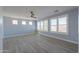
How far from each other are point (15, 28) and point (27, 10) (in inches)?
18.0

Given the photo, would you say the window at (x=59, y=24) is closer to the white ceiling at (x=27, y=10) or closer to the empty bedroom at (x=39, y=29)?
the empty bedroom at (x=39, y=29)

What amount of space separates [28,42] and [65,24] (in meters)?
0.86

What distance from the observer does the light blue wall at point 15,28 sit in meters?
1.83

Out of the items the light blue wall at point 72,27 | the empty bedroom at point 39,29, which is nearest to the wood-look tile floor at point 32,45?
the empty bedroom at point 39,29

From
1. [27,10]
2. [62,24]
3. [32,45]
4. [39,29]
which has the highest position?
[27,10]

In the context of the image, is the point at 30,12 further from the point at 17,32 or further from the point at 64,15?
the point at 64,15

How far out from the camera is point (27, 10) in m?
1.89

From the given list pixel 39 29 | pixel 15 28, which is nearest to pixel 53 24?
pixel 39 29

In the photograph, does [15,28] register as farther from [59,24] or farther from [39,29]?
[59,24]

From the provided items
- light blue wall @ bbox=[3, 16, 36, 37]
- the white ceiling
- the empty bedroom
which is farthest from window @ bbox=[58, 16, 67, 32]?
light blue wall @ bbox=[3, 16, 36, 37]

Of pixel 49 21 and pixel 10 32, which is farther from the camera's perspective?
pixel 49 21

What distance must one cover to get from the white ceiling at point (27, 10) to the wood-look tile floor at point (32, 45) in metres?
0.47

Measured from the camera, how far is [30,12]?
1.90 meters
